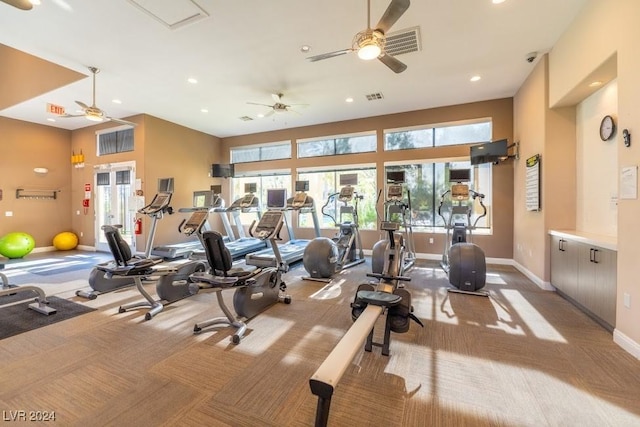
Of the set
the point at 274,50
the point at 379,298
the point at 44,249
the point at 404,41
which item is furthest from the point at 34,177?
the point at 379,298

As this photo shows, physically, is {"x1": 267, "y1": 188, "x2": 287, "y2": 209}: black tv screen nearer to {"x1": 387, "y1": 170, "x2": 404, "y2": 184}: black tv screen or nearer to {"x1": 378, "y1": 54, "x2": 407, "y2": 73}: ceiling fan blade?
{"x1": 387, "y1": 170, "x2": 404, "y2": 184}: black tv screen

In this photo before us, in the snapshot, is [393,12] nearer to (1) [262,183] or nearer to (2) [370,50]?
(2) [370,50]

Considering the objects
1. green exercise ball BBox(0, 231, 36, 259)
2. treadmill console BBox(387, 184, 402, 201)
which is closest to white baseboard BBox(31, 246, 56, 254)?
green exercise ball BBox(0, 231, 36, 259)

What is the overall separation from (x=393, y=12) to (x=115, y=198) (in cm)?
866

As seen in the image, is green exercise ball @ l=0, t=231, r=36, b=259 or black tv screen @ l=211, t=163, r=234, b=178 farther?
black tv screen @ l=211, t=163, r=234, b=178

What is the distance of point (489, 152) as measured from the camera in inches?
233

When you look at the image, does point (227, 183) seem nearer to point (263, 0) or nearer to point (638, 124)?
point (263, 0)

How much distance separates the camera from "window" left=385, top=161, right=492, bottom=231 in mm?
6594

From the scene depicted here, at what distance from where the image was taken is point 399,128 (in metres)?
7.15

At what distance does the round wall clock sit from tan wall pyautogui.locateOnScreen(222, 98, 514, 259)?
2644 mm

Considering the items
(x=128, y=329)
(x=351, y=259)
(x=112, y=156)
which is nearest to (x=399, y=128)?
(x=351, y=259)

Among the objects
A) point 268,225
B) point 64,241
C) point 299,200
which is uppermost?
point 299,200

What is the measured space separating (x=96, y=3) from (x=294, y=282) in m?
4.70

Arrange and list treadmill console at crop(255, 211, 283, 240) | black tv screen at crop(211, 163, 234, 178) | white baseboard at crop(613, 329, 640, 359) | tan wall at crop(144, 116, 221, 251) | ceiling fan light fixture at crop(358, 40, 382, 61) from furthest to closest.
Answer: black tv screen at crop(211, 163, 234, 178), tan wall at crop(144, 116, 221, 251), treadmill console at crop(255, 211, 283, 240), ceiling fan light fixture at crop(358, 40, 382, 61), white baseboard at crop(613, 329, 640, 359)
